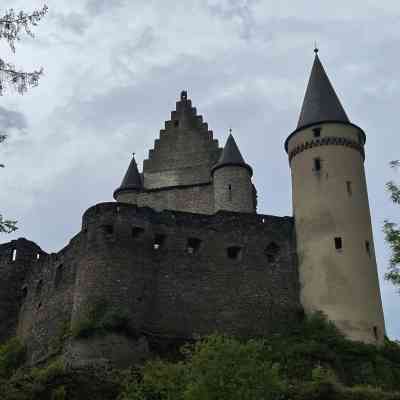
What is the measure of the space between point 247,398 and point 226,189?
850 inches

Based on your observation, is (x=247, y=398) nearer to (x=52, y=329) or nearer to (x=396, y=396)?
(x=396, y=396)

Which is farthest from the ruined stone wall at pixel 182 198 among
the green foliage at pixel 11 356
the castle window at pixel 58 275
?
the green foliage at pixel 11 356

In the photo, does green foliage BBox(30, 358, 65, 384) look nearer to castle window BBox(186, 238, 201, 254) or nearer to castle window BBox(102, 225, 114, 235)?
castle window BBox(102, 225, 114, 235)

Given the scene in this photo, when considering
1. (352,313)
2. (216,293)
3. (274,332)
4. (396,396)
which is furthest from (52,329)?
(396,396)

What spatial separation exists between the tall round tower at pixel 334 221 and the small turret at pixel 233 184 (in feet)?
12.4

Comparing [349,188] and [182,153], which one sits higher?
[182,153]

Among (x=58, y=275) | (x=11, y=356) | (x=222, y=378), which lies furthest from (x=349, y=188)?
(x=11, y=356)

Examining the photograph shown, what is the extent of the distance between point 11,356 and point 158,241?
9462 mm

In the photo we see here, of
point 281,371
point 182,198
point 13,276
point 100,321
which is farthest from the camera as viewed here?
point 182,198

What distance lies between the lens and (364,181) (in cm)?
4144

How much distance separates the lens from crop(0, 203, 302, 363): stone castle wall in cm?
3666

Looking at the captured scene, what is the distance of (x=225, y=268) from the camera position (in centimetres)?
3891

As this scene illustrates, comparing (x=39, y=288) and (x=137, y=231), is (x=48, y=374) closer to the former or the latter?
(x=137, y=231)

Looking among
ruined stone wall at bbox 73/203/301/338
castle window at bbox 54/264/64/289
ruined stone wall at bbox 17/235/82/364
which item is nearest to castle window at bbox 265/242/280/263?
ruined stone wall at bbox 73/203/301/338
